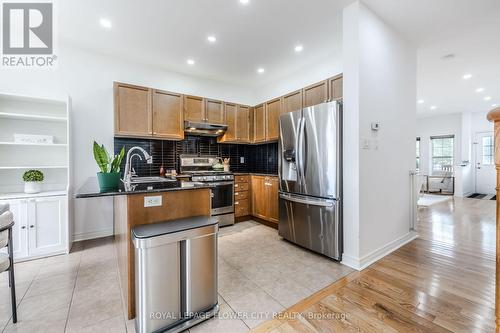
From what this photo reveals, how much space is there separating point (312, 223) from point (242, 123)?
262cm

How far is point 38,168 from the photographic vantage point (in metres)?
2.91

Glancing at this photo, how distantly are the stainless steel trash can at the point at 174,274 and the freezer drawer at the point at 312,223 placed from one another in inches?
58.2

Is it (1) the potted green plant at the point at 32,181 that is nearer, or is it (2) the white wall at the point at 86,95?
(1) the potted green plant at the point at 32,181

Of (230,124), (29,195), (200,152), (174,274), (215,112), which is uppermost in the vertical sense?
(215,112)

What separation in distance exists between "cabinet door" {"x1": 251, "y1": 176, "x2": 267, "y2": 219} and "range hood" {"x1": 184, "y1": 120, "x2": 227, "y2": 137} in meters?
1.12

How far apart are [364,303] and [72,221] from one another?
146 inches

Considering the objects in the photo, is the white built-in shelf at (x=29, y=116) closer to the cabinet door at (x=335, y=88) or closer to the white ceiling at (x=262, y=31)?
the white ceiling at (x=262, y=31)

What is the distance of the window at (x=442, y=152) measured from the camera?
7727mm

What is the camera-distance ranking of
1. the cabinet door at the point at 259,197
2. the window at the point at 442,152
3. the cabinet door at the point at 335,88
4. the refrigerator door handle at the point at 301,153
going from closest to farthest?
the refrigerator door handle at the point at 301,153 → the cabinet door at the point at 335,88 → the cabinet door at the point at 259,197 → the window at the point at 442,152

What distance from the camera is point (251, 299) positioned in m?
1.86

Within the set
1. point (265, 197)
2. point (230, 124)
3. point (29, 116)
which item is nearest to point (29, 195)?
point (29, 116)

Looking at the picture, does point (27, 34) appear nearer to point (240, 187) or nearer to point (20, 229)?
point (20, 229)

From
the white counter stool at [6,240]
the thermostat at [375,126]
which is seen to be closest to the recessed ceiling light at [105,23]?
the white counter stool at [6,240]

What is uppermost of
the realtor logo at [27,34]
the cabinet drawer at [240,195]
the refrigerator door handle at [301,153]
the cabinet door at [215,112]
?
the realtor logo at [27,34]
